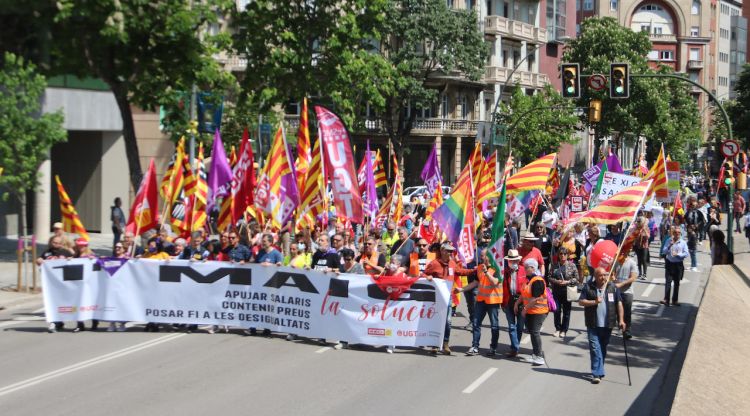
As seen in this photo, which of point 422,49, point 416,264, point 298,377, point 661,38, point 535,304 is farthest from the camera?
point 661,38

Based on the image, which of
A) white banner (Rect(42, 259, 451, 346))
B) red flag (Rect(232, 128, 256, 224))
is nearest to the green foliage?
red flag (Rect(232, 128, 256, 224))

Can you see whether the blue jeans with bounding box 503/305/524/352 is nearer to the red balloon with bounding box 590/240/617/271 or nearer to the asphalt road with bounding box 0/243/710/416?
the asphalt road with bounding box 0/243/710/416

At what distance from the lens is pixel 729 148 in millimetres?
29391

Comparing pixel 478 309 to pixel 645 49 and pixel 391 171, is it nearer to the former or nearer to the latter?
pixel 391 171

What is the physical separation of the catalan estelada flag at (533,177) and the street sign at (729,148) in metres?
10.7

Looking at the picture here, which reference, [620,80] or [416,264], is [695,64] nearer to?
[620,80]

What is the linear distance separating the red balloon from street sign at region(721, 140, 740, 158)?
16968mm

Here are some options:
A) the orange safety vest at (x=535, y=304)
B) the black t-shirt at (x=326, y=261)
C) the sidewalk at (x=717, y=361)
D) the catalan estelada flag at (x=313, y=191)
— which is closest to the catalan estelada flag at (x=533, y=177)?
the catalan estelada flag at (x=313, y=191)

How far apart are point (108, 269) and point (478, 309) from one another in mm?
5905

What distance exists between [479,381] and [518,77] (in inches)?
2170

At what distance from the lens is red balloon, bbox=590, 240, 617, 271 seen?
42.9ft

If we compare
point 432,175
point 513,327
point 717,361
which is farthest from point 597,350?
point 432,175

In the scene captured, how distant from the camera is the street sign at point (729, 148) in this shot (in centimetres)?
2916

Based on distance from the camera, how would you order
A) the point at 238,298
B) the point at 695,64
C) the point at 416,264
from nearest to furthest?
the point at 238,298 → the point at 416,264 → the point at 695,64
